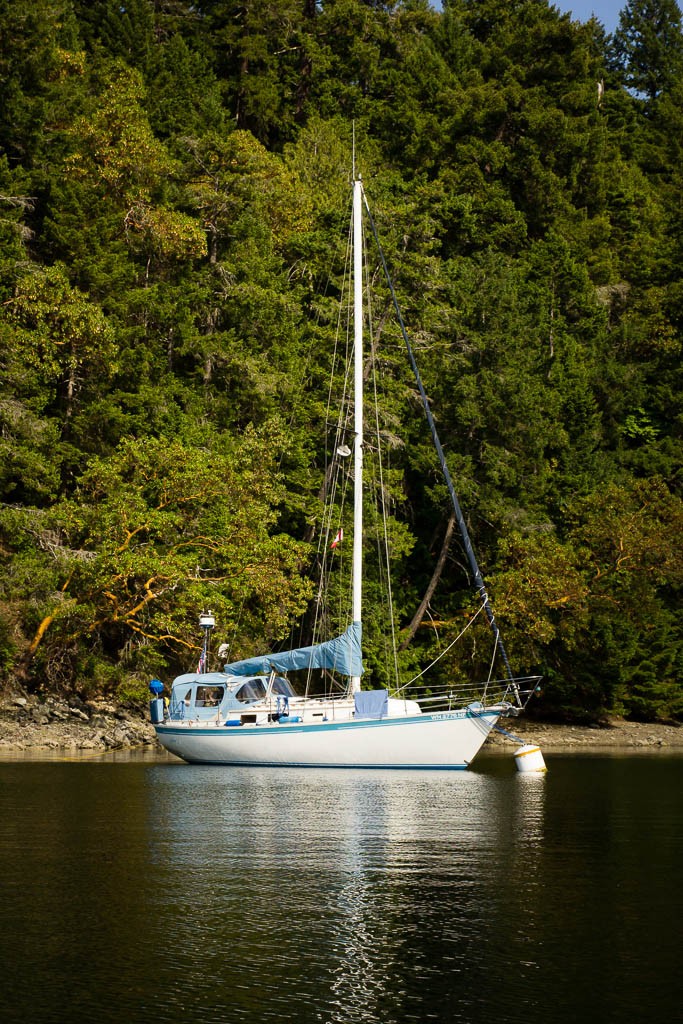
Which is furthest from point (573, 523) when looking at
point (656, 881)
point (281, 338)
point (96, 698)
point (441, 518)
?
point (656, 881)

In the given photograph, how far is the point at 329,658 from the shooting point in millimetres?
31531

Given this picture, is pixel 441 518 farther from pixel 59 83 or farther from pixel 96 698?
pixel 59 83

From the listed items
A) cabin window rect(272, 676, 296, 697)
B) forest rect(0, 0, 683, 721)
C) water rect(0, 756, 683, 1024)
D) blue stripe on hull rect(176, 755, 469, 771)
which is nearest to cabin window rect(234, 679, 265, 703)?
cabin window rect(272, 676, 296, 697)

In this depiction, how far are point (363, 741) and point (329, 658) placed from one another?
2858mm

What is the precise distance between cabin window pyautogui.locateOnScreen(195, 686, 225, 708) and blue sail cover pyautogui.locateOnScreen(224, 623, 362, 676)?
126 cm

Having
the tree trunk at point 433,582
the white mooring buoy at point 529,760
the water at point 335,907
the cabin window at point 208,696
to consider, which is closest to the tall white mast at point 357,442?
the cabin window at point 208,696

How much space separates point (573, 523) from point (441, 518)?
5.21 metres

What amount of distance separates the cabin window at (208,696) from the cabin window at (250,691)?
36.0 inches

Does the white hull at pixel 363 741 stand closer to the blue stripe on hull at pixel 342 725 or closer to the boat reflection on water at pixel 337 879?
the blue stripe on hull at pixel 342 725

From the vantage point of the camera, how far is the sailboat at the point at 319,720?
96.1 ft

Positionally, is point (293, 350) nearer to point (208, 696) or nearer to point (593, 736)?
point (208, 696)

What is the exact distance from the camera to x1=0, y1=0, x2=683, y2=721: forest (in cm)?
3850

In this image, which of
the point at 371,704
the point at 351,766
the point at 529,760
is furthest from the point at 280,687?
the point at 529,760

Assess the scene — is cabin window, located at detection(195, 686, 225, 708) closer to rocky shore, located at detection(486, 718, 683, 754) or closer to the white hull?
the white hull
